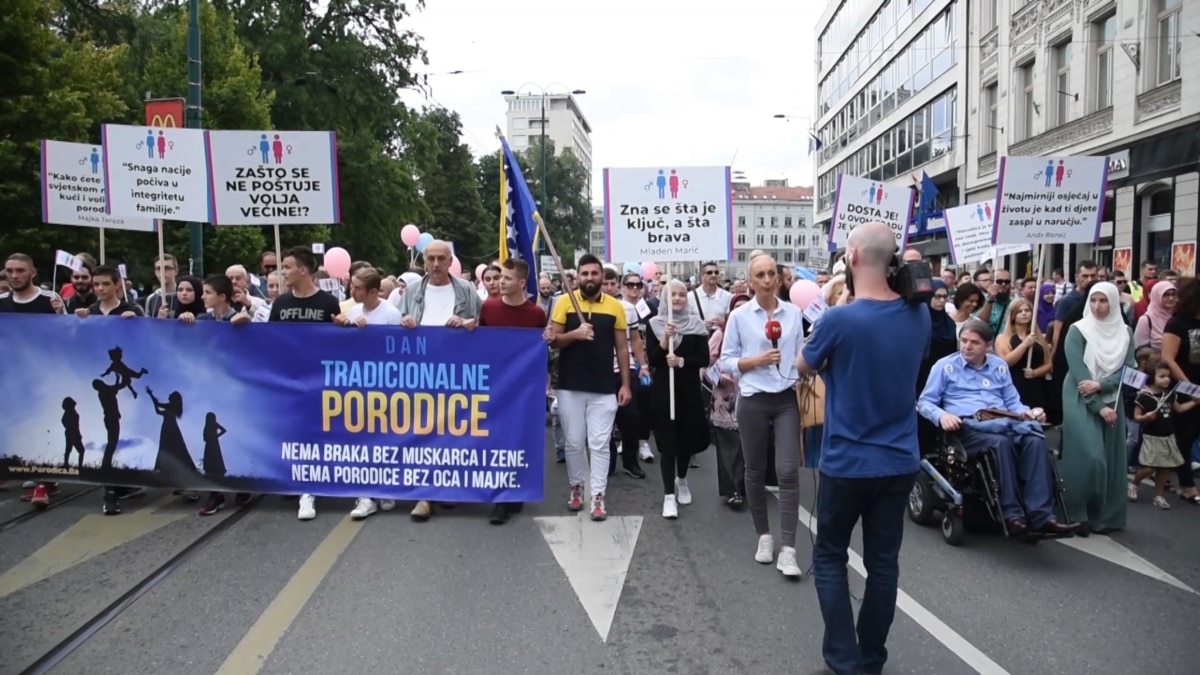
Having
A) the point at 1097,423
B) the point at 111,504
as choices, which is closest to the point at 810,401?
the point at 1097,423

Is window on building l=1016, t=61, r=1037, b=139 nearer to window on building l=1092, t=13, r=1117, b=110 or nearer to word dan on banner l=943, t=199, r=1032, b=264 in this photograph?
window on building l=1092, t=13, r=1117, b=110

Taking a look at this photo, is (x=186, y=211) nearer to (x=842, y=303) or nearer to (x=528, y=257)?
(x=528, y=257)

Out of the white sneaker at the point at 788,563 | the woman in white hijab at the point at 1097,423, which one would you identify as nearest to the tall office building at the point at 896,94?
the woman in white hijab at the point at 1097,423

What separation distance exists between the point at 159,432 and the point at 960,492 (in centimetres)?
582

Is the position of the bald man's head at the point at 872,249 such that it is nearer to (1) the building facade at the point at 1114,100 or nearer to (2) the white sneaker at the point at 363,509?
(2) the white sneaker at the point at 363,509

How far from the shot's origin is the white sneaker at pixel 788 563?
4941mm

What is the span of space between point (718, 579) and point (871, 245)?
232 centimetres

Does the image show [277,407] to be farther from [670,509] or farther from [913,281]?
[913,281]

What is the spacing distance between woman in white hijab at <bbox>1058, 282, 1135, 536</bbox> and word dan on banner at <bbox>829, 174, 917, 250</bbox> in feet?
11.9

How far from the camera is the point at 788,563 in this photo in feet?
16.4

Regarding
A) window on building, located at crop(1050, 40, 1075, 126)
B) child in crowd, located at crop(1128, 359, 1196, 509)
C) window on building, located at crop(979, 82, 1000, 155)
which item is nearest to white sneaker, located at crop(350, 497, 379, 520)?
child in crowd, located at crop(1128, 359, 1196, 509)

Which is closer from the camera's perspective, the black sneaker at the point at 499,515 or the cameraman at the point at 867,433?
the cameraman at the point at 867,433

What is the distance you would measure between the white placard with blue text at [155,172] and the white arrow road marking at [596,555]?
4182mm

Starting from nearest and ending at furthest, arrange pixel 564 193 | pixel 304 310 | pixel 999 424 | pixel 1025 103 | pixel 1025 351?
pixel 999 424 → pixel 304 310 → pixel 1025 351 → pixel 1025 103 → pixel 564 193
